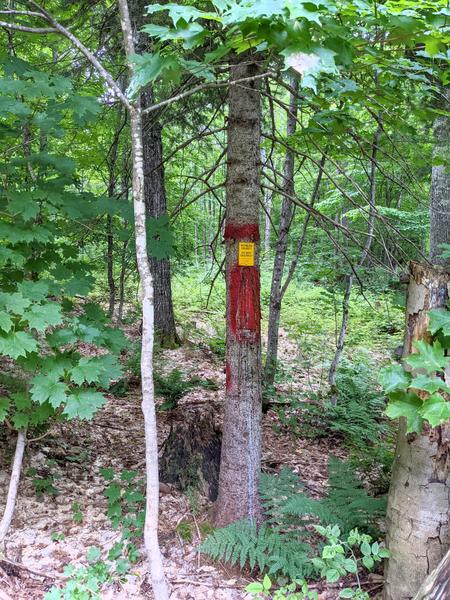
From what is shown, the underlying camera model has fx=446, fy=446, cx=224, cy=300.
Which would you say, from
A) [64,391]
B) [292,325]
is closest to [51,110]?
[64,391]

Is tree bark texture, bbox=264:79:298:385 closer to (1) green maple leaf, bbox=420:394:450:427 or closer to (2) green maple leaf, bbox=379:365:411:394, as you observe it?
(2) green maple leaf, bbox=379:365:411:394

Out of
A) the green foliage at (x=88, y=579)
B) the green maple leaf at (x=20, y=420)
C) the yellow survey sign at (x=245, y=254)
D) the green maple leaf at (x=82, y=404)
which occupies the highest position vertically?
the yellow survey sign at (x=245, y=254)

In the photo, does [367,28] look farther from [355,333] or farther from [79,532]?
[355,333]

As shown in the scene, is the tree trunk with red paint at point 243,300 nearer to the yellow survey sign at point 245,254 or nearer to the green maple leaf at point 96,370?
the yellow survey sign at point 245,254

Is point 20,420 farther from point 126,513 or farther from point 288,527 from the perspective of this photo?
point 288,527

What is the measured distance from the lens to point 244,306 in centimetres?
303

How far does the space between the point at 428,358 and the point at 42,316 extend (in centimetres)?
199

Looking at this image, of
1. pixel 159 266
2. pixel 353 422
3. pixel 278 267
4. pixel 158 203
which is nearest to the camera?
pixel 353 422

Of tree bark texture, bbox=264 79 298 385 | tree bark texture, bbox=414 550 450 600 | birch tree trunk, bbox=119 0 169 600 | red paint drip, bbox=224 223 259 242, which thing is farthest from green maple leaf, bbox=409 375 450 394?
tree bark texture, bbox=264 79 298 385

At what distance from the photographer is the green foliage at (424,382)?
1828mm

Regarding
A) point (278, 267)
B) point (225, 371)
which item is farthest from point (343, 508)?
point (278, 267)

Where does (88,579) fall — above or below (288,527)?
below

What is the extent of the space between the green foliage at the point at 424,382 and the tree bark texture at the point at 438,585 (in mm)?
617

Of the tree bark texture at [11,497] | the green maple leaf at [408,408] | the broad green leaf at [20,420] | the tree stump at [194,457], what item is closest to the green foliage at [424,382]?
the green maple leaf at [408,408]
